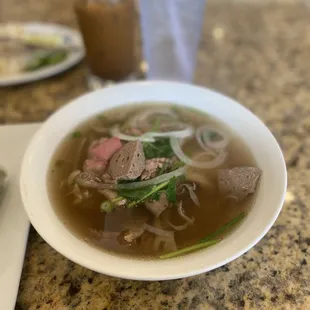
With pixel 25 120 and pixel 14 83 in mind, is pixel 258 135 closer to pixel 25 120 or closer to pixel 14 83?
pixel 25 120

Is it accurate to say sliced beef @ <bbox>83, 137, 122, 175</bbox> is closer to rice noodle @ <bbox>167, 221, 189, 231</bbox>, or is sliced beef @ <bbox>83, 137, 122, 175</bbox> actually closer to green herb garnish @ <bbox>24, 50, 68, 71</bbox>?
rice noodle @ <bbox>167, 221, 189, 231</bbox>

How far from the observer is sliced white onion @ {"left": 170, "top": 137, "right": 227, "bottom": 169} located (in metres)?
1.02

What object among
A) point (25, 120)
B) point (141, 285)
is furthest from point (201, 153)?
point (25, 120)

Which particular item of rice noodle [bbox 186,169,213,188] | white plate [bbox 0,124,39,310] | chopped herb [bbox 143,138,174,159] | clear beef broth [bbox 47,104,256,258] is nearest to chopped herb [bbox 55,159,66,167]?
clear beef broth [bbox 47,104,256,258]

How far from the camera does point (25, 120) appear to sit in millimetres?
1321

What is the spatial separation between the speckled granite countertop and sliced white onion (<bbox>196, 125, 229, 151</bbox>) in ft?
0.65

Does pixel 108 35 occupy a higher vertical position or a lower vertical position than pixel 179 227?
higher

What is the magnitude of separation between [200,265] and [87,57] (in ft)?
2.96

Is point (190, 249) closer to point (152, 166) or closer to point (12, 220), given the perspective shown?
point (152, 166)

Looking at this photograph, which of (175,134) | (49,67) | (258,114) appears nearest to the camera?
(175,134)

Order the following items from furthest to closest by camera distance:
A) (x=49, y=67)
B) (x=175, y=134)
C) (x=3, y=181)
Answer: (x=49, y=67), (x=175, y=134), (x=3, y=181)

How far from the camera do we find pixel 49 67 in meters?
1.48

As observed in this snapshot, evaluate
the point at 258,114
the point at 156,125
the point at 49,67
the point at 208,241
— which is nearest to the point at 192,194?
the point at 208,241

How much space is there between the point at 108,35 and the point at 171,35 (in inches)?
7.8
